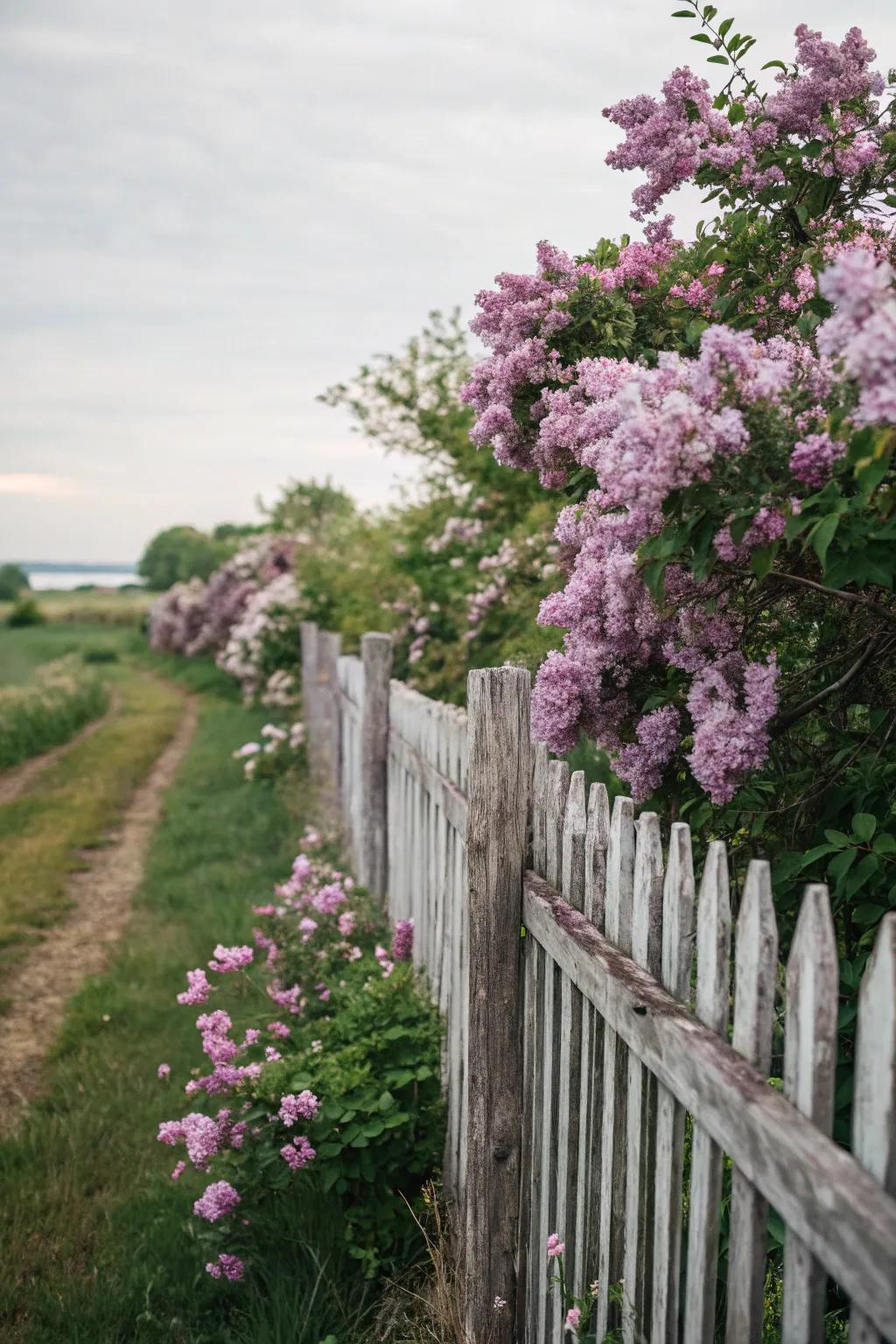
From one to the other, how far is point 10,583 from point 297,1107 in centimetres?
6205

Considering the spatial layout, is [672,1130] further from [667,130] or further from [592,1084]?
[667,130]

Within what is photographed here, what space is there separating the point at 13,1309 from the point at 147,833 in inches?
280

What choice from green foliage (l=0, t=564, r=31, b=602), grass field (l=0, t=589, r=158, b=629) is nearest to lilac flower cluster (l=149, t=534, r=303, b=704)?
grass field (l=0, t=589, r=158, b=629)

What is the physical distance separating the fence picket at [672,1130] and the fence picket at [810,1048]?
368mm

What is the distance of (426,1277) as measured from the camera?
334cm

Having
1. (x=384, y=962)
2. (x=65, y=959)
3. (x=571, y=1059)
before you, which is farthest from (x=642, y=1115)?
(x=65, y=959)

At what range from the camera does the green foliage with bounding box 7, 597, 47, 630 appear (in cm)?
5291

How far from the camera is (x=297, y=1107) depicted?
338cm

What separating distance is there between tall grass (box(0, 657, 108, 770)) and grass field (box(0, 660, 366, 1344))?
27.9 feet

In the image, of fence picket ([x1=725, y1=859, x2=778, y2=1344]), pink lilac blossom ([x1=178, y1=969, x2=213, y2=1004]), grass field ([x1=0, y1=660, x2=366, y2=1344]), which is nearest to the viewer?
fence picket ([x1=725, y1=859, x2=778, y2=1344])

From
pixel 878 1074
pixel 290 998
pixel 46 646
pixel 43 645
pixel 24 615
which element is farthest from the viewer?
pixel 24 615

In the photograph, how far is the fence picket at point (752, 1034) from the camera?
152 cm

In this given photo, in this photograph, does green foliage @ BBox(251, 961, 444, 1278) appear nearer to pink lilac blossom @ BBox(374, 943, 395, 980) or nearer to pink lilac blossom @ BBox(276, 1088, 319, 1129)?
pink lilac blossom @ BBox(276, 1088, 319, 1129)

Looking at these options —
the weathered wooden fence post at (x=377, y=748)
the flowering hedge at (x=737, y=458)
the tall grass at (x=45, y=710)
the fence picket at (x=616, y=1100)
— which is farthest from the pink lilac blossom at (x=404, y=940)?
the tall grass at (x=45, y=710)
